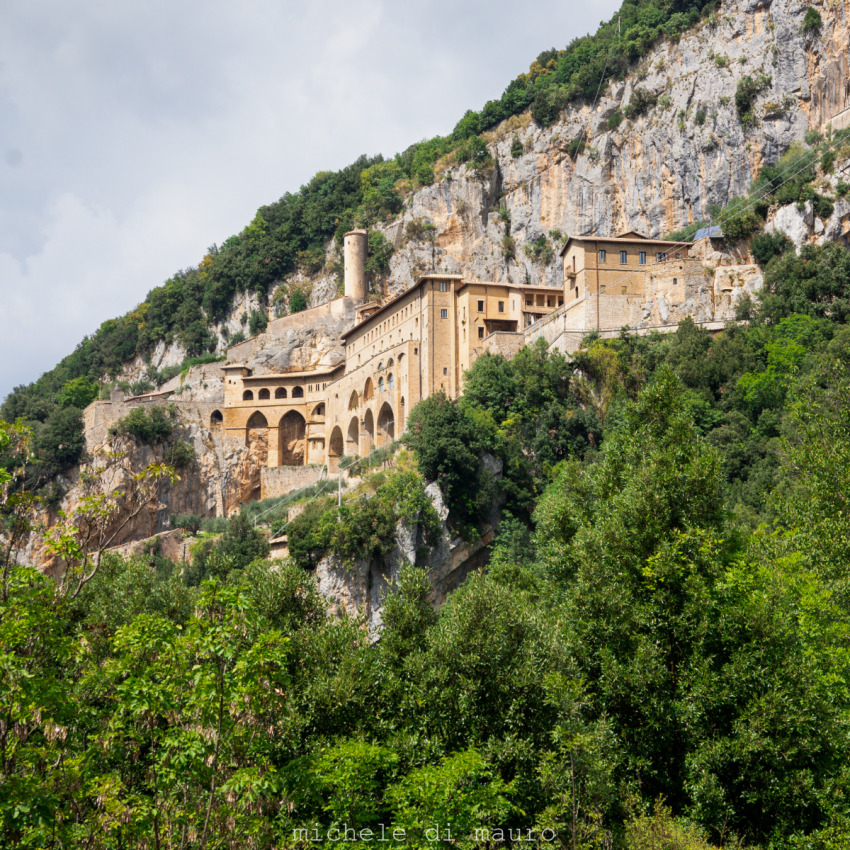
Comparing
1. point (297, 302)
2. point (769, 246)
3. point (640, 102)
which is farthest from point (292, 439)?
point (640, 102)

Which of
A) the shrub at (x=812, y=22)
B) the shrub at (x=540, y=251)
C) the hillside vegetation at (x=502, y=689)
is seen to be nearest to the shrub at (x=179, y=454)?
the shrub at (x=540, y=251)

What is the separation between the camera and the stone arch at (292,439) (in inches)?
2982

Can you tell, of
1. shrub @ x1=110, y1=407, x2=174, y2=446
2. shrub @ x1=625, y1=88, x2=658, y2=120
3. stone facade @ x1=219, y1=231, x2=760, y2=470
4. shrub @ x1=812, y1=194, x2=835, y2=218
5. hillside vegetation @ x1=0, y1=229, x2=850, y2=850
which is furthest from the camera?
shrub @ x1=625, y1=88, x2=658, y2=120

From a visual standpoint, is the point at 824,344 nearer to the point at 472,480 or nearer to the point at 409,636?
the point at 472,480

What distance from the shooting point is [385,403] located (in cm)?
6388

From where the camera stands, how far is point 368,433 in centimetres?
6662

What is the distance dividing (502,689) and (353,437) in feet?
159

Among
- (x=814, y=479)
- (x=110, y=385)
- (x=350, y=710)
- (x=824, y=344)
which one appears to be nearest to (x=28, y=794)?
(x=350, y=710)

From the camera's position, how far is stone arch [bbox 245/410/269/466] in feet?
246

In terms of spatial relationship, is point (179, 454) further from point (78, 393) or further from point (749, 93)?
point (749, 93)

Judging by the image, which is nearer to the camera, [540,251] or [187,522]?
[187,522]

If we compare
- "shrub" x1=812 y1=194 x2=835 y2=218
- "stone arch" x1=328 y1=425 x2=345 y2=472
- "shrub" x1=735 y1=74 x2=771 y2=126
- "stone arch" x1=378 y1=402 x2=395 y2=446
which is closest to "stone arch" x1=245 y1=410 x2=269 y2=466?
"stone arch" x1=328 y1=425 x2=345 y2=472

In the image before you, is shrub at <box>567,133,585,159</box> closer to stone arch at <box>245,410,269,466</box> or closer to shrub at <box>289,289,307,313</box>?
shrub at <box>289,289,307,313</box>

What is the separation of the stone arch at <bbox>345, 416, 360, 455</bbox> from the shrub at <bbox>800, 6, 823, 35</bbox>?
4210cm
